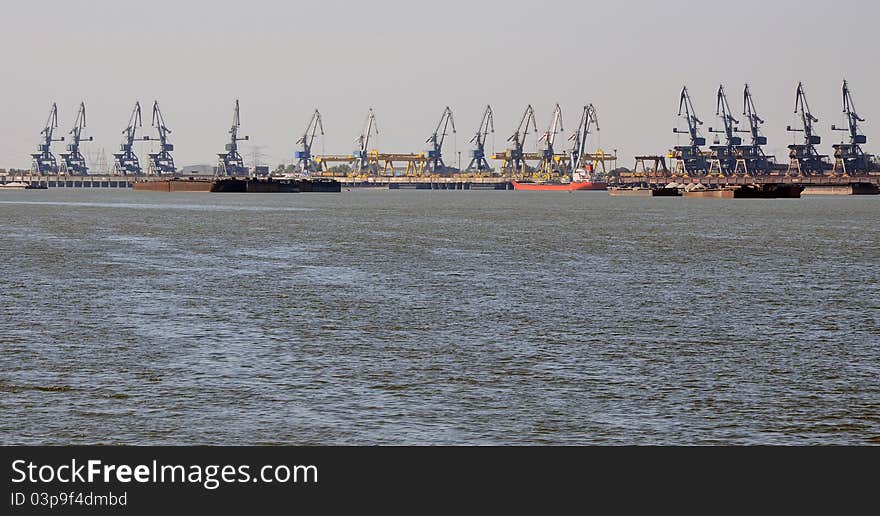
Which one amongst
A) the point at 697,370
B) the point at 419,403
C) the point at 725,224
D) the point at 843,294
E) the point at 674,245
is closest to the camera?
the point at 419,403

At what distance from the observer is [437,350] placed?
31.8 metres

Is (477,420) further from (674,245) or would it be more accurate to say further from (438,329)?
(674,245)

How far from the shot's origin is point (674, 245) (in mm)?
83125

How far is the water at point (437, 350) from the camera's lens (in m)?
23.0

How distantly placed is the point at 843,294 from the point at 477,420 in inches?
1105

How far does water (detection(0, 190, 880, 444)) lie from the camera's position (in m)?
23.0

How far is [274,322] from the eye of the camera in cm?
3775
